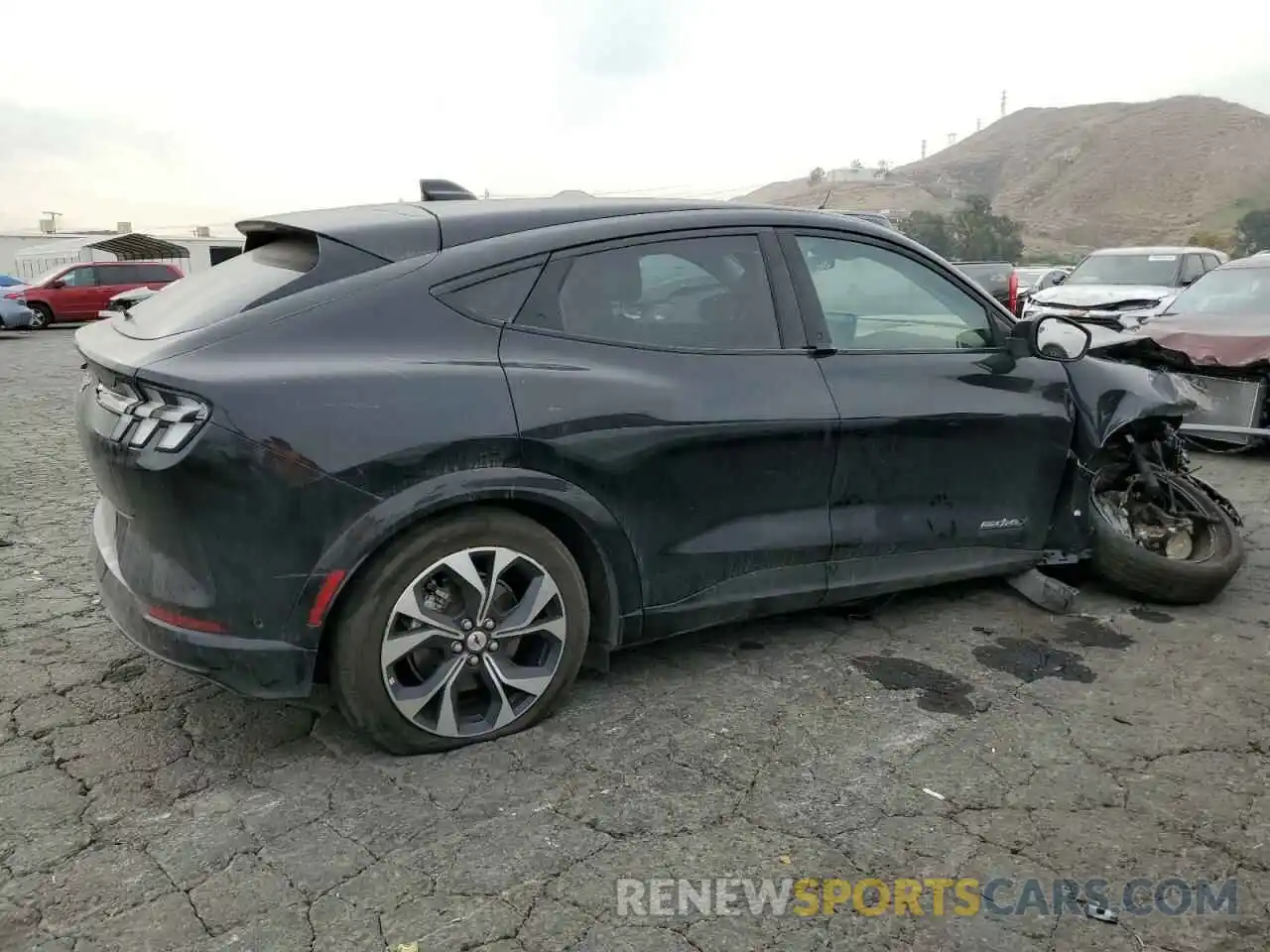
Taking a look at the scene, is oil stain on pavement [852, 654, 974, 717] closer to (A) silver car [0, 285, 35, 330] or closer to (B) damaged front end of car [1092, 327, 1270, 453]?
(B) damaged front end of car [1092, 327, 1270, 453]

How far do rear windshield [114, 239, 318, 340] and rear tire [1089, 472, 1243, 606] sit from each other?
3350 mm

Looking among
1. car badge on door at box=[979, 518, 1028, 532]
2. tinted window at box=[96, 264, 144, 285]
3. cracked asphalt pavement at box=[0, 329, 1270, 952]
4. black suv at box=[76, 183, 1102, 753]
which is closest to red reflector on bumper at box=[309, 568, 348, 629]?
black suv at box=[76, 183, 1102, 753]

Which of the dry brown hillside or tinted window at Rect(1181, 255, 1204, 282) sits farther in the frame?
the dry brown hillside

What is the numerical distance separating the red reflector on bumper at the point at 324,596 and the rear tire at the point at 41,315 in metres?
22.9

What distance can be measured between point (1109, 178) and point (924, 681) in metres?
109

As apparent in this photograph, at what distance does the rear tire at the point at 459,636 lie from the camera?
2.78 metres

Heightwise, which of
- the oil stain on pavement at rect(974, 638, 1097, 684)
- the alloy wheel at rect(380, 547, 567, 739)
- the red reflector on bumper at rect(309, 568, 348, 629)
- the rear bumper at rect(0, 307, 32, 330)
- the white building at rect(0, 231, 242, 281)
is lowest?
the oil stain on pavement at rect(974, 638, 1097, 684)

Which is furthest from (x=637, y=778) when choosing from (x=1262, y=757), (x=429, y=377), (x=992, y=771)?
(x=1262, y=757)

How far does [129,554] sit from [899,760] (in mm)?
2315

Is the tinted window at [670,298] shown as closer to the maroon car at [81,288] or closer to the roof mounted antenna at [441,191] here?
the roof mounted antenna at [441,191]

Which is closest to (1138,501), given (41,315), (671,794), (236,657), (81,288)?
(671,794)

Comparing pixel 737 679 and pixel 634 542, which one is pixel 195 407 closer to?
pixel 634 542

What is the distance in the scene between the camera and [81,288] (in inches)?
912

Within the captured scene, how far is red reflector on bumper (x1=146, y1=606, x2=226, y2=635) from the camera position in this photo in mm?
2670
